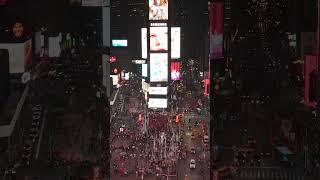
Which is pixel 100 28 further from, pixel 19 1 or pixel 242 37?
pixel 242 37

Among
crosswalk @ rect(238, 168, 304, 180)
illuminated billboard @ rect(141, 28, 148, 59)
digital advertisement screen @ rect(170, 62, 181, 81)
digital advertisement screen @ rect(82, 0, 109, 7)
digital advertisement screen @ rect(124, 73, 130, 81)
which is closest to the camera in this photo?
crosswalk @ rect(238, 168, 304, 180)

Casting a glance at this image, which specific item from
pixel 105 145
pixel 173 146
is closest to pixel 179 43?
pixel 173 146

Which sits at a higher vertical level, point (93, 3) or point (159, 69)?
point (93, 3)

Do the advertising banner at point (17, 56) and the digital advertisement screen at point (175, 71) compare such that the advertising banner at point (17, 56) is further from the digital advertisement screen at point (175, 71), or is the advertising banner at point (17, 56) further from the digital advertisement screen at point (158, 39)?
the digital advertisement screen at point (175, 71)

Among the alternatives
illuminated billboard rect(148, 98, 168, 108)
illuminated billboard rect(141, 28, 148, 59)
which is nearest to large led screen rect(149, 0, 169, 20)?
illuminated billboard rect(141, 28, 148, 59)

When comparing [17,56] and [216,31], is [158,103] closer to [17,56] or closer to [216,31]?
[216,31]

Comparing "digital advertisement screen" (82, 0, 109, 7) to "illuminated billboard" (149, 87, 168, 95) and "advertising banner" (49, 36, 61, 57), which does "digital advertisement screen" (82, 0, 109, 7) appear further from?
"illuminated billboard" (149, 87, 168, 95)

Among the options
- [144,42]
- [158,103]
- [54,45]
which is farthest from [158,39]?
[54,45]
